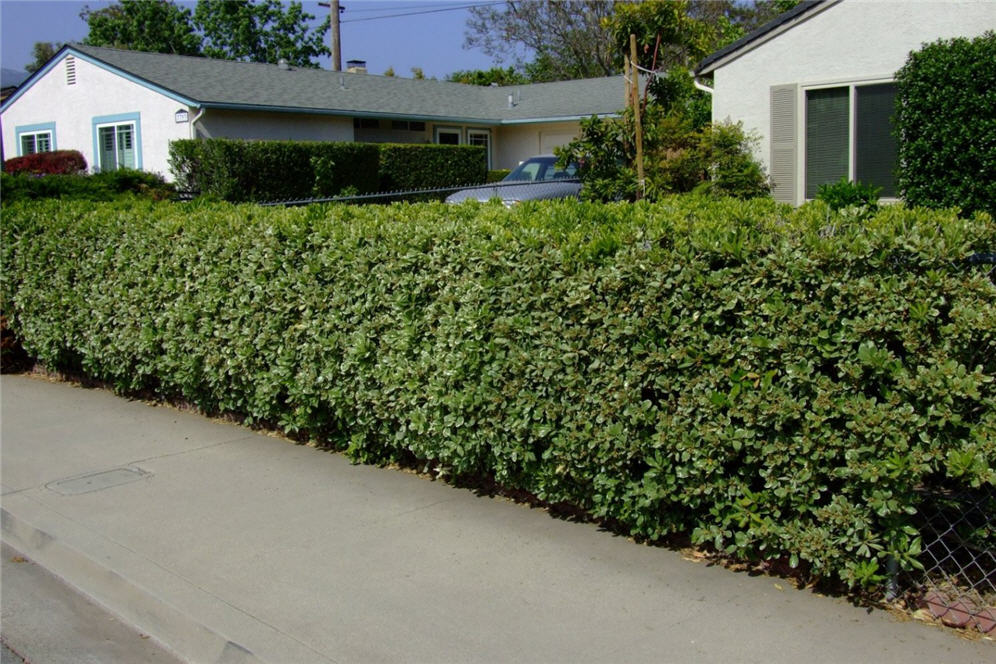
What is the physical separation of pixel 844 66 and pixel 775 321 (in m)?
9.38

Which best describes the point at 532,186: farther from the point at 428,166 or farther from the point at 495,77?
the point at 495,77

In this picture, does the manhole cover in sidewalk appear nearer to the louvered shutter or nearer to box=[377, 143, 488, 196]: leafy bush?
the louvered shutter

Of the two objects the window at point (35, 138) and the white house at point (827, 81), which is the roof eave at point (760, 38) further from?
the window at point (35, 138)

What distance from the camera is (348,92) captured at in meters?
29.7

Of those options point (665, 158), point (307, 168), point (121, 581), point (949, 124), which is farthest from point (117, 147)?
point (121, 581)

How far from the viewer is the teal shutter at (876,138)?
40.3 ft

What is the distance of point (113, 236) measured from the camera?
29.6 ft

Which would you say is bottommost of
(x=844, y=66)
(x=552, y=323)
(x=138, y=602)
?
(x=138, y=602)

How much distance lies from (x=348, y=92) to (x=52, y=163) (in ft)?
29.1

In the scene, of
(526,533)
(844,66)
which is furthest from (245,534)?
(844,66)

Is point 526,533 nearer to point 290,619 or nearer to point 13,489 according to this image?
point 290,619

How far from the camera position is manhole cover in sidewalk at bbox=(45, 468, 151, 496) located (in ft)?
22.0

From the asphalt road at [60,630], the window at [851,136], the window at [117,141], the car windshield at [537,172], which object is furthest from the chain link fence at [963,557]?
the window at [117,141]

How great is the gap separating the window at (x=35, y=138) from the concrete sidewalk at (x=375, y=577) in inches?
946
